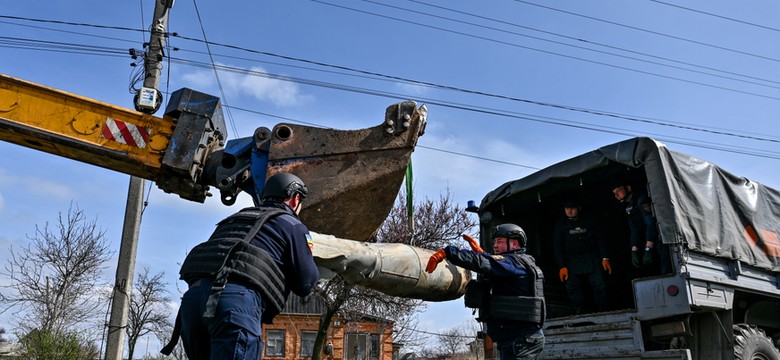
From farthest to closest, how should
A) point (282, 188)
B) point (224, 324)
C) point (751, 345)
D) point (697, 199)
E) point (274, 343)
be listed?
point (274, 343), point (697, 199), point (751, 345), point (282, 188), point (224, 324)

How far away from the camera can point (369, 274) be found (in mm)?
4449

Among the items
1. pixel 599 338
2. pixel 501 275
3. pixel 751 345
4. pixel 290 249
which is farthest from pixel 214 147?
pixel 751 345

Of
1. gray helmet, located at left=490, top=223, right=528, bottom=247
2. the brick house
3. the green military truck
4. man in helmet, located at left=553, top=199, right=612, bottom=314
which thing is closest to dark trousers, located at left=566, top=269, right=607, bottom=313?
man in helmet, located at left=553, top=199, right=612, bottom=314

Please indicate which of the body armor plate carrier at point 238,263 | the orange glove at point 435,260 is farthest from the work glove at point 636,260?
the body armor plate carrier at point 238,263

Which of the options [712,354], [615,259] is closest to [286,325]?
[615,259]

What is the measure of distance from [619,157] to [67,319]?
16101 mm

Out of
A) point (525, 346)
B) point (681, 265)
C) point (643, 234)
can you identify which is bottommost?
point (525, 346)

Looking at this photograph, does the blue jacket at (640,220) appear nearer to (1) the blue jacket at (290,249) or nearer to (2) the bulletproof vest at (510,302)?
(2) the bulletproof vest at (510,302)

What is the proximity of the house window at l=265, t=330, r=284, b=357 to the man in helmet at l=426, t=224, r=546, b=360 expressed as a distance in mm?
28267

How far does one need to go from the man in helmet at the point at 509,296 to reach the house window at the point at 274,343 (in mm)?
28267

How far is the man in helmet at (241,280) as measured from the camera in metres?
3.00

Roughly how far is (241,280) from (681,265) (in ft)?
14.2

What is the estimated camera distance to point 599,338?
633 centimetres

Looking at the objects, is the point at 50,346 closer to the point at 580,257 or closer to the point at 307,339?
the point at 580,257
